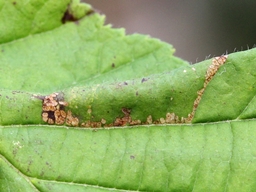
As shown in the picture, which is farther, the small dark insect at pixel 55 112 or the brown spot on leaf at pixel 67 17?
the brown spot on leaf at pixel 67 17

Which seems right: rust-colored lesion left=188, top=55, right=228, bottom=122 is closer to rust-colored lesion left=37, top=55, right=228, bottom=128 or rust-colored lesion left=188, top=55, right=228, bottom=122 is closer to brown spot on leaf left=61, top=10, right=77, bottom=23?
rust-colored lesion left=37, top=55, right=228, bottom=128

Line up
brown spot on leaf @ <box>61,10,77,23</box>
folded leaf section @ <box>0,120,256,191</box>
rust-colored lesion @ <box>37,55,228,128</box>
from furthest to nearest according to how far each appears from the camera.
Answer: brown spot on leaf @ <box>61,10,77,23</box> → rust-colored lesion @ <box>37,55,228,128</box> → folded leaf section @ <box>0,120,256,191</box>

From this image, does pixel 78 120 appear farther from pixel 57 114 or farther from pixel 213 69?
pixel 213 69

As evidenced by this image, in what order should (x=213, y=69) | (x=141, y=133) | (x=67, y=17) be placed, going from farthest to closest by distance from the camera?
1. (x=67, y=17)
2. (x=141, y=133)
3. (x=213, y=69)

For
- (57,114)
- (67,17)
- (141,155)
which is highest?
(67,17)

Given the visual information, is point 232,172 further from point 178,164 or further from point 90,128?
point 90,128

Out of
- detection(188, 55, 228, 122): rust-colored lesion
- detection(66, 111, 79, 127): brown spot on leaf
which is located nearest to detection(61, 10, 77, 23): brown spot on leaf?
detection(66, 111, 79, 127): brown spot on leaf

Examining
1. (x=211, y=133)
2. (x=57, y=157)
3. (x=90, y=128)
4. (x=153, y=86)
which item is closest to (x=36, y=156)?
(x=57, y=157)

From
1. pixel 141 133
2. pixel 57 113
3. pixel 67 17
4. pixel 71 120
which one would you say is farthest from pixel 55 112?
pixel 67 17

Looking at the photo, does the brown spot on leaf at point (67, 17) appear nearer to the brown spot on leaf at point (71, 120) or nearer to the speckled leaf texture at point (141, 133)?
the speckled leaf texture at point (141, 133)

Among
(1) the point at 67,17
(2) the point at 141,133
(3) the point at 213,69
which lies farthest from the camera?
(1) the point at 67,17

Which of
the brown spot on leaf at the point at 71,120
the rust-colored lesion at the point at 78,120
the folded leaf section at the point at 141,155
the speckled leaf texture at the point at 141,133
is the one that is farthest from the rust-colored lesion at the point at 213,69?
the brown spot on leaf at the point at 71,120
